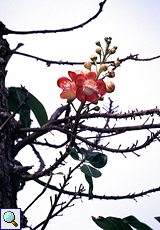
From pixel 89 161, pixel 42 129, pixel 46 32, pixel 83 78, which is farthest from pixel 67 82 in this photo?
pixel 46 32

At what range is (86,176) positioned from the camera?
1.08m

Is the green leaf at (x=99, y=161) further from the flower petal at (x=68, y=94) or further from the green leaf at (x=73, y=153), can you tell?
the flower petal at (x=68, y=94)

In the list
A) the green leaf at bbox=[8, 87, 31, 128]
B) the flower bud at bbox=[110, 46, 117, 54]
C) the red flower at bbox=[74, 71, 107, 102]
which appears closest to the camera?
the red flower at bbox=[74, 71, 107, 102]

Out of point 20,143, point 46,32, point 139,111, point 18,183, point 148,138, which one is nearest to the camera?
point 148,138

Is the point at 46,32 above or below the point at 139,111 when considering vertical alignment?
above

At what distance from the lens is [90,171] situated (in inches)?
41.4

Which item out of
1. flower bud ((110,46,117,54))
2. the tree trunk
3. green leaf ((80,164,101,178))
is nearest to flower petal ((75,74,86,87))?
flower bud ((110,46,117,54))

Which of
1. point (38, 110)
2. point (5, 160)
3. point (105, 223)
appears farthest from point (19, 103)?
point (105, 223)

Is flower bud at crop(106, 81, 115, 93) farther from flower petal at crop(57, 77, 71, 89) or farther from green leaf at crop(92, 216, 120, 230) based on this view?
green leaf at crop(92, 216, 120, 230)

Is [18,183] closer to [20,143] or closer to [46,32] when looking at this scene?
[20,143]

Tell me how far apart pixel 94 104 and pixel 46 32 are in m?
0.91

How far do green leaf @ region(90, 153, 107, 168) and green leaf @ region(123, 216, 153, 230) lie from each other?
0.31 m

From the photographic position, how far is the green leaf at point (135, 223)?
3.93 feet

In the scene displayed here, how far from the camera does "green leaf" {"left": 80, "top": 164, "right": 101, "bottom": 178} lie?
1.04 metres
